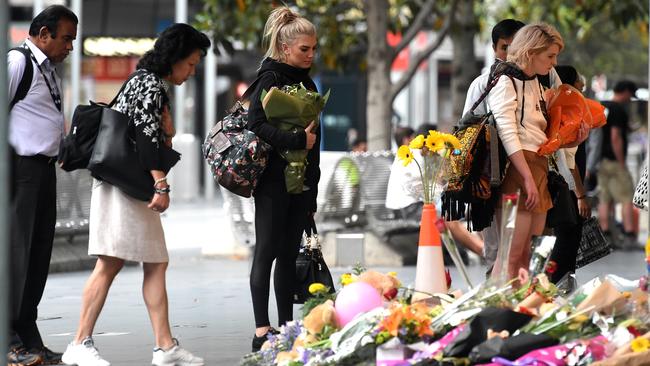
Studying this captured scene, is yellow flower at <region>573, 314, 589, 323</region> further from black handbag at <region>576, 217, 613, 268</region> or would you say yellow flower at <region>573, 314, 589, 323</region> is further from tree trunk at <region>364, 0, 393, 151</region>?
tree trunk at <region>364, 0, 393, 151</region>

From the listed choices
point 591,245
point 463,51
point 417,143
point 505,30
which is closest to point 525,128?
point 417,143

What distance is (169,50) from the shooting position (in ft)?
25.6

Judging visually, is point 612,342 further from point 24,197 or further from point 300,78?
point 24,197

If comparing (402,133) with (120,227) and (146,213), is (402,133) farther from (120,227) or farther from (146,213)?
(120,227)

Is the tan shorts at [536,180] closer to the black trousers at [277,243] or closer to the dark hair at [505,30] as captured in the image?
the dark hair at [505,30]

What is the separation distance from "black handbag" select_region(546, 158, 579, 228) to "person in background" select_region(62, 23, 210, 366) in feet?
6.95

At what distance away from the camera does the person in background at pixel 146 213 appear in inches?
303

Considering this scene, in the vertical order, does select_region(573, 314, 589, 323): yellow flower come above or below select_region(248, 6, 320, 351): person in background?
below

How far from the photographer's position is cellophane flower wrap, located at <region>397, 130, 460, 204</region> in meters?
8.04

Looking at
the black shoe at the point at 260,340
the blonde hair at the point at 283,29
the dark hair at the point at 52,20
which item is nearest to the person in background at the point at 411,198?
the blonde hair at the point at 283,29

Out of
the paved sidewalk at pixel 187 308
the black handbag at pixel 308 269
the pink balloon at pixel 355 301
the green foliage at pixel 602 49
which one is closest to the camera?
the pink balloon at pixel 355 301

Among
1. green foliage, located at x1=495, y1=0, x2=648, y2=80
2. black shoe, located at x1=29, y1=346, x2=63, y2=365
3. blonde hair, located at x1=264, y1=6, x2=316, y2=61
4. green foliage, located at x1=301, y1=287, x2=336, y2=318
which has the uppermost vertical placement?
green foliage, located at x1=495, y1=0, x2=648, y2=80

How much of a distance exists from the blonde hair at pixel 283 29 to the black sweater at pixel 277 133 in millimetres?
66

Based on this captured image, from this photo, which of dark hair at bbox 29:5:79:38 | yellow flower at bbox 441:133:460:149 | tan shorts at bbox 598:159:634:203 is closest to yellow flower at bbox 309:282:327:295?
yellow flower at bbox 441:133:460:149
